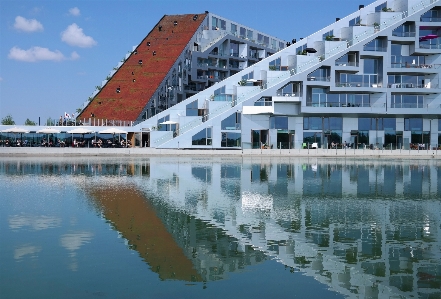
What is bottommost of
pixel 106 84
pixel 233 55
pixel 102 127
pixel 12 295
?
pixel 12 295

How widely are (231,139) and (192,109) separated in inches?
298

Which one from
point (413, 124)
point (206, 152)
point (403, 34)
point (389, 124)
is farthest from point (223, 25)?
point (413, 124)

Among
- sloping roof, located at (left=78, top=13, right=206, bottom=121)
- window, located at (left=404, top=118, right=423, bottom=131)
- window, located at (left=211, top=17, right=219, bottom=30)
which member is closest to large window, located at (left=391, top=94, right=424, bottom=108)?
window, located at (left=404, top=118, right=423, bottom=131)

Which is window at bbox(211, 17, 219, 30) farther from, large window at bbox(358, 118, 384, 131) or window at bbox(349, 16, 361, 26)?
large window at bbox(358, 118, 384, 131)

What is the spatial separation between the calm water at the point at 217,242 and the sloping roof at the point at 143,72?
151ft

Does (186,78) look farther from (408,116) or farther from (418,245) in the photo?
(418,245)

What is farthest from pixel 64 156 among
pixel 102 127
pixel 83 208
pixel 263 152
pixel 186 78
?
pixel 83 208

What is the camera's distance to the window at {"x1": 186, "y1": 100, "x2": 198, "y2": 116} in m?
68.8

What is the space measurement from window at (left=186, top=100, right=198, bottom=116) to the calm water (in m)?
41.0

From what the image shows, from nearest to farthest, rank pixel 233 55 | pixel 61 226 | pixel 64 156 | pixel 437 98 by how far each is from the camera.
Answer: pixel 61 226, pixel 64 156, pixel 437 98, pixel 233 55

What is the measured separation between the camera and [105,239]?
1520 centimetres

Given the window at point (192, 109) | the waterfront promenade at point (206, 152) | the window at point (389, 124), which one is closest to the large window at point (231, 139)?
the waterfront promenade at point (206, 152)

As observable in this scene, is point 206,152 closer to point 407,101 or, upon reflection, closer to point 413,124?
point 407,101

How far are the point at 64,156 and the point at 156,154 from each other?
10.1 meters
